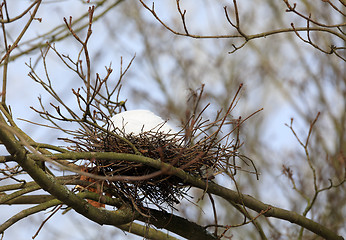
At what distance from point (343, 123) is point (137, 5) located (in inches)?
195

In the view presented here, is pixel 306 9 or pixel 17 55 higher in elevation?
pixel 306 9

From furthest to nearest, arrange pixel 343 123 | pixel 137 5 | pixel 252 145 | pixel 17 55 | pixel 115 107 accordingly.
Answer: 1. pixel 137 5
2. pixel 252 145
3. pixel 343 123
4. pixel 17 55
5. pixel 115 107

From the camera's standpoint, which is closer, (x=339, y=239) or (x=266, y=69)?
(x=339, y=239)

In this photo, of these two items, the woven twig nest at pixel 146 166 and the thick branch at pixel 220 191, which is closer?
the thick branch at pixel 220 191

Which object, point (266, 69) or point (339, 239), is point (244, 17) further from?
point (339, 239)

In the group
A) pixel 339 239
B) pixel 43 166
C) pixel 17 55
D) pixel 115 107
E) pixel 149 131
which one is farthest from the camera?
pixel 17 55

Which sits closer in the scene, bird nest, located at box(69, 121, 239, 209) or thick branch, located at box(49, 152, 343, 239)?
thick branch, located at box(49, 152, 343, 239)

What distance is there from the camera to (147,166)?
233cm

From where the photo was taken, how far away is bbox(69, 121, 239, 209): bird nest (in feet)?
7.65

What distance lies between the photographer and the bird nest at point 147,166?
7.65ft

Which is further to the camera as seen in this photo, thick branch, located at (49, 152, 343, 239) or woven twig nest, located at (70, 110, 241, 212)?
woven twig nest, located at (70, 110, 241, 212)

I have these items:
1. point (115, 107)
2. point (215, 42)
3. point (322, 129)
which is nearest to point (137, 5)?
point (215, 42)

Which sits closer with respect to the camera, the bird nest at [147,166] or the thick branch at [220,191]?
the thick branch at [220,191]

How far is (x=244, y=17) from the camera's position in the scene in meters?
9.01
